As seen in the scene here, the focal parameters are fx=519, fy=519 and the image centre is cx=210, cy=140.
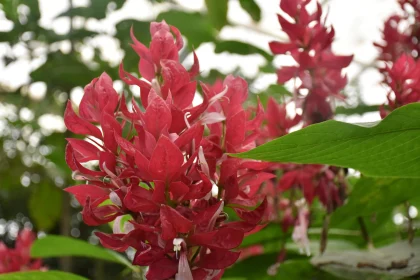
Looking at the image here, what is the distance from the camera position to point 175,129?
0.45 meters

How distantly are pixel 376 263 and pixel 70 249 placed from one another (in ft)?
1.59

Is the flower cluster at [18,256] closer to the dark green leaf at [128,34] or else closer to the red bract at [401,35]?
the dark green leaf at [128,34]

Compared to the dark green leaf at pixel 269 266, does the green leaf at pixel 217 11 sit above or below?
above

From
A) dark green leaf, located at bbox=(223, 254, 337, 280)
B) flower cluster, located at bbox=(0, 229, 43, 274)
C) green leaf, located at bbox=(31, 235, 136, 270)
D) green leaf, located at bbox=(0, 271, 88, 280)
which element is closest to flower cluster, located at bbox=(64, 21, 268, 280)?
green leaf, located at bbox=(0, 271, 88, 280)

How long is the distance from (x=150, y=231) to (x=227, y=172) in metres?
0.09

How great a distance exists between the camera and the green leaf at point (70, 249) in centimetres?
80

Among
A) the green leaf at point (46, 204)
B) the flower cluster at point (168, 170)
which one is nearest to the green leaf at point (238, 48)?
the flower cluster at point (168, 170)

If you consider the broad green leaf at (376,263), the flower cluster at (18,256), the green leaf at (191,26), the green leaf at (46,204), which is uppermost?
the broad green leaf at (376,263)

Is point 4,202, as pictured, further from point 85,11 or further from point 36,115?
point 85,11

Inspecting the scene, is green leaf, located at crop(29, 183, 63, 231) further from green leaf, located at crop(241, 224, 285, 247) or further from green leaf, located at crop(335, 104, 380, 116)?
green leaf, located at crop(335, 104, 380, 116)

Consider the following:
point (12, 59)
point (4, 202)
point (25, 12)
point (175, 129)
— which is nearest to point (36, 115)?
point (12, 59)

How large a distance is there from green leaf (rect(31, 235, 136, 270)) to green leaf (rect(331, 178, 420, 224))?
1.10 ft

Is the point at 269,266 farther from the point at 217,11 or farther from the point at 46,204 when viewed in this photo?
the point at 46,204

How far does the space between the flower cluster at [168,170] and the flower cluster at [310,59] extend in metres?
0.16
